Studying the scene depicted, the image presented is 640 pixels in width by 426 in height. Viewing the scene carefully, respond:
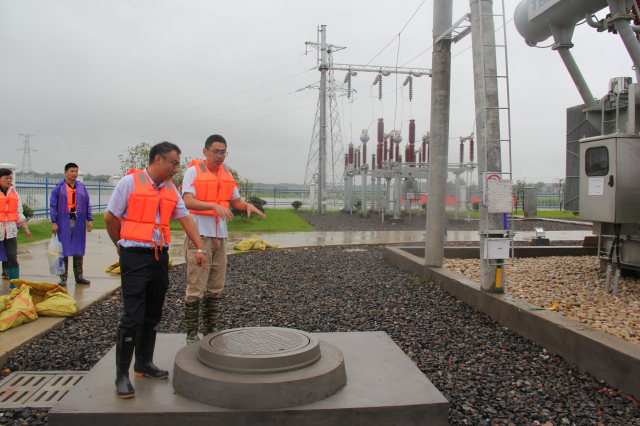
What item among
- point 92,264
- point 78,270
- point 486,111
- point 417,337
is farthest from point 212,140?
point 92,264

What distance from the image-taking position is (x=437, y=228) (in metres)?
7.50

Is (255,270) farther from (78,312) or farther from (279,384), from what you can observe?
(279,384)

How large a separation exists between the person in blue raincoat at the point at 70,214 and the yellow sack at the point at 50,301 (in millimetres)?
1277

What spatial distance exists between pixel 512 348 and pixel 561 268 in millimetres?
3737

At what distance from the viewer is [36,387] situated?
3.43 meters

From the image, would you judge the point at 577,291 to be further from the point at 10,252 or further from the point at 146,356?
the point at 10,252

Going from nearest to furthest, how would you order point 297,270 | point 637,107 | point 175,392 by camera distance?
point 175,392
point 637,107
point 297,270

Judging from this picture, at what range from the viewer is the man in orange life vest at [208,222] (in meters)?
3.83

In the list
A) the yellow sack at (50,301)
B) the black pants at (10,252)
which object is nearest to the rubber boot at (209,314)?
the yellow sack at (50,301)

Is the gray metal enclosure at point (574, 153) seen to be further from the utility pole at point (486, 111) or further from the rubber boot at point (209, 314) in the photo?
the rubber boot at point (209, 314)

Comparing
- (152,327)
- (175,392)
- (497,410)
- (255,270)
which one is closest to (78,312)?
(152,327)

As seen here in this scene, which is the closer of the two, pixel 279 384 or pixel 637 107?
pixel 279 384

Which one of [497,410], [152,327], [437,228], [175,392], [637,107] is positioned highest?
[637,107]

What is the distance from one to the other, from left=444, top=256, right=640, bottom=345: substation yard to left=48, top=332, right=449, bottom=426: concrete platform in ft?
7.23
